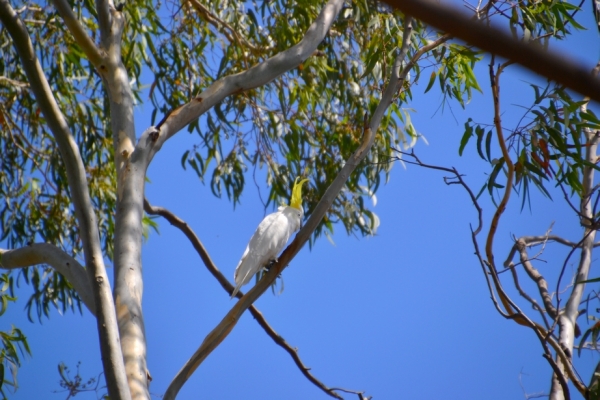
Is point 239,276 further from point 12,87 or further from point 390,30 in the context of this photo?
point 12,87

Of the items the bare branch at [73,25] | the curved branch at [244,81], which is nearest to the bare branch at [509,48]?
the curved branch at [244,81]

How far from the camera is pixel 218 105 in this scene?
3133mm

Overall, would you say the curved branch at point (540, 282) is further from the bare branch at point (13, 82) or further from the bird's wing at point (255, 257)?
the bare branch at point (13, 82)

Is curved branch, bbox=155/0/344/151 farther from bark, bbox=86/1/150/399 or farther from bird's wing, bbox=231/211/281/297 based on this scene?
bird's wing, bbox=231/211/281/297

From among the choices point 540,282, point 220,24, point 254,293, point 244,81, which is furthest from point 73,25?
point 540,282

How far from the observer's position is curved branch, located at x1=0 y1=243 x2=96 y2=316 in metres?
2.07

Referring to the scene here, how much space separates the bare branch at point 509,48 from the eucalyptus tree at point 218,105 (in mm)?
1734

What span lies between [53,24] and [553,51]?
11.4 ft

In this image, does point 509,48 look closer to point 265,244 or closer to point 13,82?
point 265,244

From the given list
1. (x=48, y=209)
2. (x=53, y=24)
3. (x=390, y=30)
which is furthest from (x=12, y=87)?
(x=390, y=30)

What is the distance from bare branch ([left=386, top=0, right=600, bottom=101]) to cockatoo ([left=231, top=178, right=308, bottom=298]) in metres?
2.28

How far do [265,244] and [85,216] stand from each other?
2.91 ft

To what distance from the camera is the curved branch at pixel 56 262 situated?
207 centimetres

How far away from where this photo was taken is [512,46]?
0.35 meters
